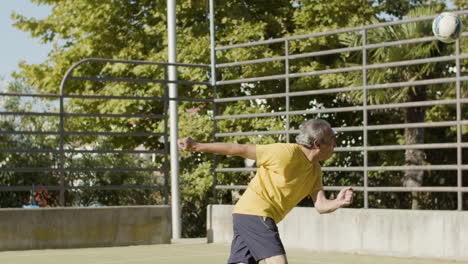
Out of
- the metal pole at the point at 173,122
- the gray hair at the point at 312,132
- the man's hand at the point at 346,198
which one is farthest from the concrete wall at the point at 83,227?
the man's hand at the point at 346,198

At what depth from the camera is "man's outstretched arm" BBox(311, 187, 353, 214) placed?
5799 mm

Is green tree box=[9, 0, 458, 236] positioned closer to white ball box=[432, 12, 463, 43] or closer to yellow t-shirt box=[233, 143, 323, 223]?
white ball box=[432, 12, 463, 43]

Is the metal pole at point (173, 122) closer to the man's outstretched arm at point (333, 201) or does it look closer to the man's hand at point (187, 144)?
the man's outstretched arm at point (333, 201)

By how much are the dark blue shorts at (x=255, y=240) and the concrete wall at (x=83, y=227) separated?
697 centimetres

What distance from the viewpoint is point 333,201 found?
611 centimetres

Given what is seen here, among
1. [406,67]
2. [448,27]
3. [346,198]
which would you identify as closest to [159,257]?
[448,27]

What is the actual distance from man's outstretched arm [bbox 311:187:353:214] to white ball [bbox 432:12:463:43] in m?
4.82

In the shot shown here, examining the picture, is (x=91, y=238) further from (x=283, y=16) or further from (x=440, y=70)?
(x=283, y=16)

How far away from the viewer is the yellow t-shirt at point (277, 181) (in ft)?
19.4

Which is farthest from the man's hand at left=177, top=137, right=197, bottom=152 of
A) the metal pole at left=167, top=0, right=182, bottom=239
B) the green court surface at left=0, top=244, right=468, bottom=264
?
the metal pole at left=167, top=0, right=182, bottom=239

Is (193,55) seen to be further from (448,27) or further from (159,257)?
(448,27)

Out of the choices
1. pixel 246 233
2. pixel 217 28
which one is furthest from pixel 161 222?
pixel 217 28

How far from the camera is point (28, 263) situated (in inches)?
416

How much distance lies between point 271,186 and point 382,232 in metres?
5.76
